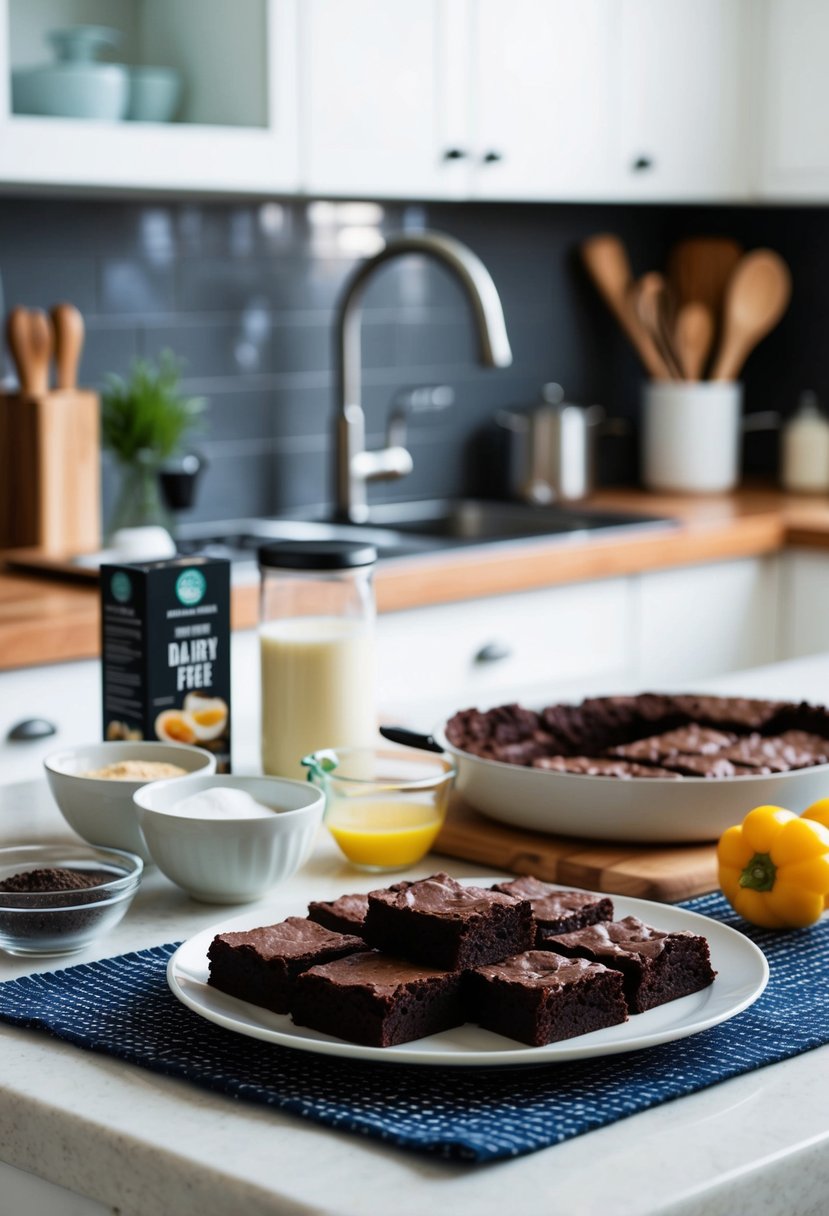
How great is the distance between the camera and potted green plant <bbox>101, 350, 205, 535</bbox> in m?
2.90

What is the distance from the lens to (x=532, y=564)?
3018mm

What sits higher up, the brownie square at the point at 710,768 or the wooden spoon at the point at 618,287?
the wooden spoon at the point at 618,287

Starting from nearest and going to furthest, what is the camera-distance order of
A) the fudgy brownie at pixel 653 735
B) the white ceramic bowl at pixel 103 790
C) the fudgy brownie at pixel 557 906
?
the fudgy brownie at pixel 557 906, the white ceramic bowl at pixel 103 790, the fudgy brownie at pixel 653 735

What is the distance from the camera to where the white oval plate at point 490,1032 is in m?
0.96

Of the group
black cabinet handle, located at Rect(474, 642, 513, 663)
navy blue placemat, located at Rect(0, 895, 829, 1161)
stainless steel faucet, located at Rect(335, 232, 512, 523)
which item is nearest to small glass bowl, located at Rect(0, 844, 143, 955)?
navy blue placemat, located at Rect(0, 895, 829, 1161)

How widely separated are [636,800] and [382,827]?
202 millimetres

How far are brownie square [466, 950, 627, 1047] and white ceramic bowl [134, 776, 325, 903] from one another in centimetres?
24

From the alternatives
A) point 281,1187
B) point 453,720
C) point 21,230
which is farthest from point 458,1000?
point 21,230

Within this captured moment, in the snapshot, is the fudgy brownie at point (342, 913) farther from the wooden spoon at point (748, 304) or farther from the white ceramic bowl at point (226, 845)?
the wooden spoon at point (748, 304)

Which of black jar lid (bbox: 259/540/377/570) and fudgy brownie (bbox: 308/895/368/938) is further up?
black jar lid (bbox: 259/540/377/570)

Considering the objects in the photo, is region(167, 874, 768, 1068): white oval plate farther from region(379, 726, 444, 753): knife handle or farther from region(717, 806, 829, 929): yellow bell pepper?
region(379, 726, 444, 753): knife handle

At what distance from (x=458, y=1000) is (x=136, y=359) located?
91.4 inches

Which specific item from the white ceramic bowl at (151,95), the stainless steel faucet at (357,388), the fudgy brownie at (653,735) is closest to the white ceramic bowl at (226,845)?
the fudgy brownie at (653,735)

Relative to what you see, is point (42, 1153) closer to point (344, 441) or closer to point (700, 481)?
point (344, 441)
